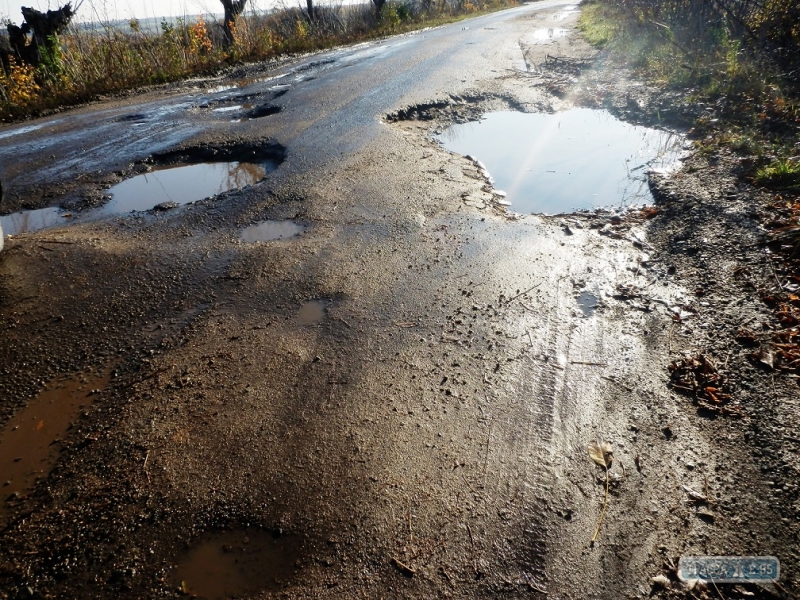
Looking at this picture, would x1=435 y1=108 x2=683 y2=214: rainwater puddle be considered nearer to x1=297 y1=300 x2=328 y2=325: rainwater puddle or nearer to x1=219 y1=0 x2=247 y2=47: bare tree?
x1=297 y1=300 x2=328 y2=325: rainwater puddle

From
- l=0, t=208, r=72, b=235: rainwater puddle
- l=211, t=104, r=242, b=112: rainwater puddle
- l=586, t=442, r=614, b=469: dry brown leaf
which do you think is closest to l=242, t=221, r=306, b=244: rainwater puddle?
l=0, t=208, r=72, b=235: rainwater puddle

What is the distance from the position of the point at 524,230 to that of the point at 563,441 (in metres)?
2.25

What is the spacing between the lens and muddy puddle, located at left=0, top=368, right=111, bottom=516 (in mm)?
2217

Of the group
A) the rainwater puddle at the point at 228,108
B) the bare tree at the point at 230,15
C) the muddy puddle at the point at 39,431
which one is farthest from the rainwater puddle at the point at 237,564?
the bare tree at the point at 230,15

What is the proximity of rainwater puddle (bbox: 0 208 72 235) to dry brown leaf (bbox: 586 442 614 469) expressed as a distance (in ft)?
16.3

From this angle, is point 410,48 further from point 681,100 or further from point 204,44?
point 681,100

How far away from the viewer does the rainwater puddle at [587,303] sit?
3.18m

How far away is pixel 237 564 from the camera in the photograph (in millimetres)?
1897

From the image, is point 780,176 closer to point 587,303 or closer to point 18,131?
point 587,303

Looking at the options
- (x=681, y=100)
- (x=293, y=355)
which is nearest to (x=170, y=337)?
(x=293, y=355)

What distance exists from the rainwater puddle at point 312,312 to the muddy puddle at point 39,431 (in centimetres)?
118

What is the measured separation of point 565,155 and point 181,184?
453 cm

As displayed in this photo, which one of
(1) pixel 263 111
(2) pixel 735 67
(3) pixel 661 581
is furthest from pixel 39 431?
(2) pixel 735 67

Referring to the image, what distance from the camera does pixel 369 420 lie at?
96.8 inches
